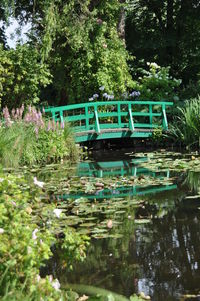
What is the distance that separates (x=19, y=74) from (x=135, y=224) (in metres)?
8.45

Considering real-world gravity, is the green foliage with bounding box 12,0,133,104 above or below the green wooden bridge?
above

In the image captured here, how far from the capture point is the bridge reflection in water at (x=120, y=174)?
21.9 feet

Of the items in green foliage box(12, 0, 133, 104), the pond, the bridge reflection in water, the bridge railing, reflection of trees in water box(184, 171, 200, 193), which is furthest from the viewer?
green foliage box(12, 0, 133, 104)

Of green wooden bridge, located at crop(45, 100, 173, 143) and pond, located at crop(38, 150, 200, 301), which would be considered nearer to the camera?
pond, located at crop(38, 150, 200, 301)

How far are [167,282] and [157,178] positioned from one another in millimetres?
4229

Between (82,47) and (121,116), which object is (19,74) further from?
(121,116)

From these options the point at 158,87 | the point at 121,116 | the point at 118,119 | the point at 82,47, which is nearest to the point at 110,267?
the point at 118,119

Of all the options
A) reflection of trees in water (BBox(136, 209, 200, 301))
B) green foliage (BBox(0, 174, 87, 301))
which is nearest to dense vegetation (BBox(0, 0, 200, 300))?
reflection of trees in water (BBox(136, 209, 200, 301))

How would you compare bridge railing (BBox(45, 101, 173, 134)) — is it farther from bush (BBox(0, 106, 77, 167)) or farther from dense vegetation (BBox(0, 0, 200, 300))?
bush (BBox(0, 106, 77, 167))

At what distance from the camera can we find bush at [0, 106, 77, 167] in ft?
30.5

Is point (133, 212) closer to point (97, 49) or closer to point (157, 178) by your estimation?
point (157, 178)

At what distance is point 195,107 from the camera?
1336 cm

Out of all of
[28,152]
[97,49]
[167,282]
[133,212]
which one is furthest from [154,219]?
[97,49]

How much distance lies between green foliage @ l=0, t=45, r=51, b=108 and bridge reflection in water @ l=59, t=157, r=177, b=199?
3442mm
